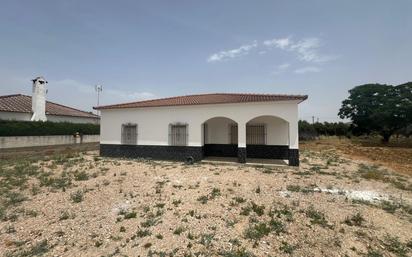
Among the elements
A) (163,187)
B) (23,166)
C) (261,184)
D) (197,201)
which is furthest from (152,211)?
(23,166)

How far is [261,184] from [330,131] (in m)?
35.6

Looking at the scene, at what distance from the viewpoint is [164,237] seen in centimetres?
477

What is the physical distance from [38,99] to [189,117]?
20220mm

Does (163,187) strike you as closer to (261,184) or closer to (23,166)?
(261,184)

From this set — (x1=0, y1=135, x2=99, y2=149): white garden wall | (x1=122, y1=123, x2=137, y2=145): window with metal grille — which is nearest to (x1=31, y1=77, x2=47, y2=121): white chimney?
(x1=0, y1=135, x2=99, y2=149): white garden wall

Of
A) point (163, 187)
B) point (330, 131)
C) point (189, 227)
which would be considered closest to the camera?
point (189, 227)

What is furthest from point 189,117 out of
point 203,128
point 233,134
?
point 233,134

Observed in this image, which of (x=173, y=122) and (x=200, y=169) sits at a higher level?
(x=173, y=122)

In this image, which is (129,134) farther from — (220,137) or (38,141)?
(38,141)

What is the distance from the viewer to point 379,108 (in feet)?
95.3

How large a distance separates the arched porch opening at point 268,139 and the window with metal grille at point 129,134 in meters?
7.19

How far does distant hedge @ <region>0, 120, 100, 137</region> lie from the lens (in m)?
20.0

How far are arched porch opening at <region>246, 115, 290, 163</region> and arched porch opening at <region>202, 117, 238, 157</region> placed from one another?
37.6 inches

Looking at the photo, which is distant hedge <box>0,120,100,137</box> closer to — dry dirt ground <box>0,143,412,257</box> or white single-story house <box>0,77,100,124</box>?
white single-story house <box>0,77,100,124</box>
